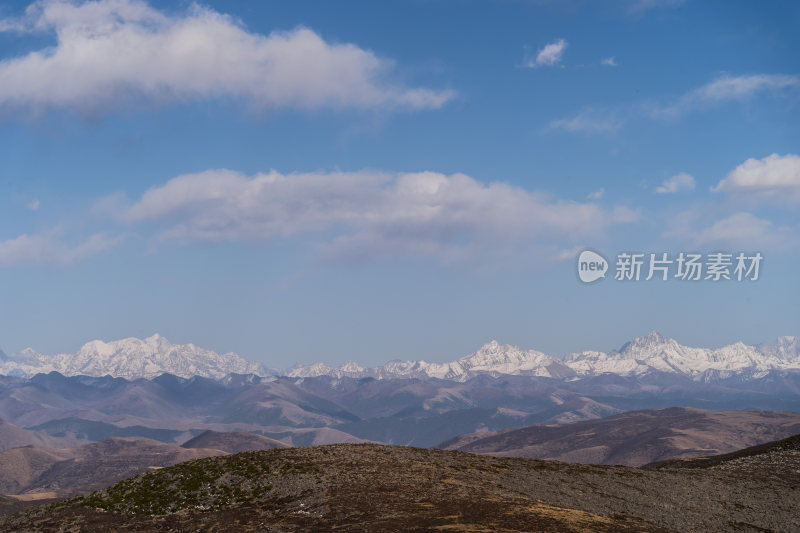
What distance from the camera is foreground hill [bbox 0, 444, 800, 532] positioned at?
182 feet

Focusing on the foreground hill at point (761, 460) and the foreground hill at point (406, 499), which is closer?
the foreground hill at point (406, 499)

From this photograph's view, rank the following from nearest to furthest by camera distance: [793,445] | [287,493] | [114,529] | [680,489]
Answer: [114,529] < [287,493] < [680,489] < [793,445]

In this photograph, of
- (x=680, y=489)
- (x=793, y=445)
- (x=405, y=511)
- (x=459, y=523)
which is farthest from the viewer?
(x=793, y=445)

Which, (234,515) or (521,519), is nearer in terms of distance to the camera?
(521,519)

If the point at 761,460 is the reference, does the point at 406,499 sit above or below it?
below

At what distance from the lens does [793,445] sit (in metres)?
103

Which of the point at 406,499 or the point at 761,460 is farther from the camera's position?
the point at 761,460

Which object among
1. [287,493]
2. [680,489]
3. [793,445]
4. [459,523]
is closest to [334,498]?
[287,493]

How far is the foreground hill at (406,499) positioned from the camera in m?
55.4

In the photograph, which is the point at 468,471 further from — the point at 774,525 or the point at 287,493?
the point at 774,525

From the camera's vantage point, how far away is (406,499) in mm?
60312

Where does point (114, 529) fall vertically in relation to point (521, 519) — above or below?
below

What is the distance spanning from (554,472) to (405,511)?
2742cm

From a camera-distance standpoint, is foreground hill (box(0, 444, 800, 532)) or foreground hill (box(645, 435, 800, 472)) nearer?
foreground hill (box(0, 444, 800, 532))
